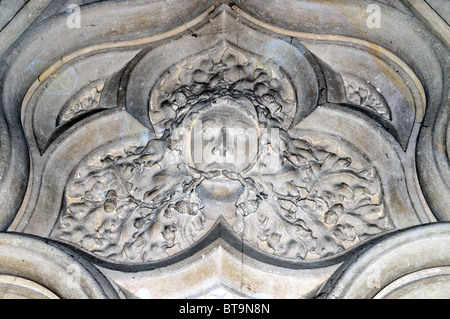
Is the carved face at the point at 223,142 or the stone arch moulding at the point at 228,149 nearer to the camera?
the stone arch moulding at the point at 228,149

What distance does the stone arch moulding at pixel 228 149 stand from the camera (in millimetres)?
3932

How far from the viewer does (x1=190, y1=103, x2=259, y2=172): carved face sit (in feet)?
13.5

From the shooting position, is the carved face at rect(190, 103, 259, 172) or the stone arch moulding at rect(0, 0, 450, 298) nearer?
the stone arch moulding at rect(0, 0, 450, 298)

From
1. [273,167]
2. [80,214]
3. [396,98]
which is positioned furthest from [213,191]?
[396,98]

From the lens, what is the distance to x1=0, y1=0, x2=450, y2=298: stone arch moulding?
393cm

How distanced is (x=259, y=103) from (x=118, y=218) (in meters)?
0.96

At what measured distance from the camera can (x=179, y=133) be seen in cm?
420

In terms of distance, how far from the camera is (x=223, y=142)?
4.12 meters

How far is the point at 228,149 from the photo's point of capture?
4.11m

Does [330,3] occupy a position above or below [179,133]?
above

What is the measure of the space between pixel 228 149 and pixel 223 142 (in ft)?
0.15

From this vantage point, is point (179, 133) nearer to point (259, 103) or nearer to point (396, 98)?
point (259, 103)
